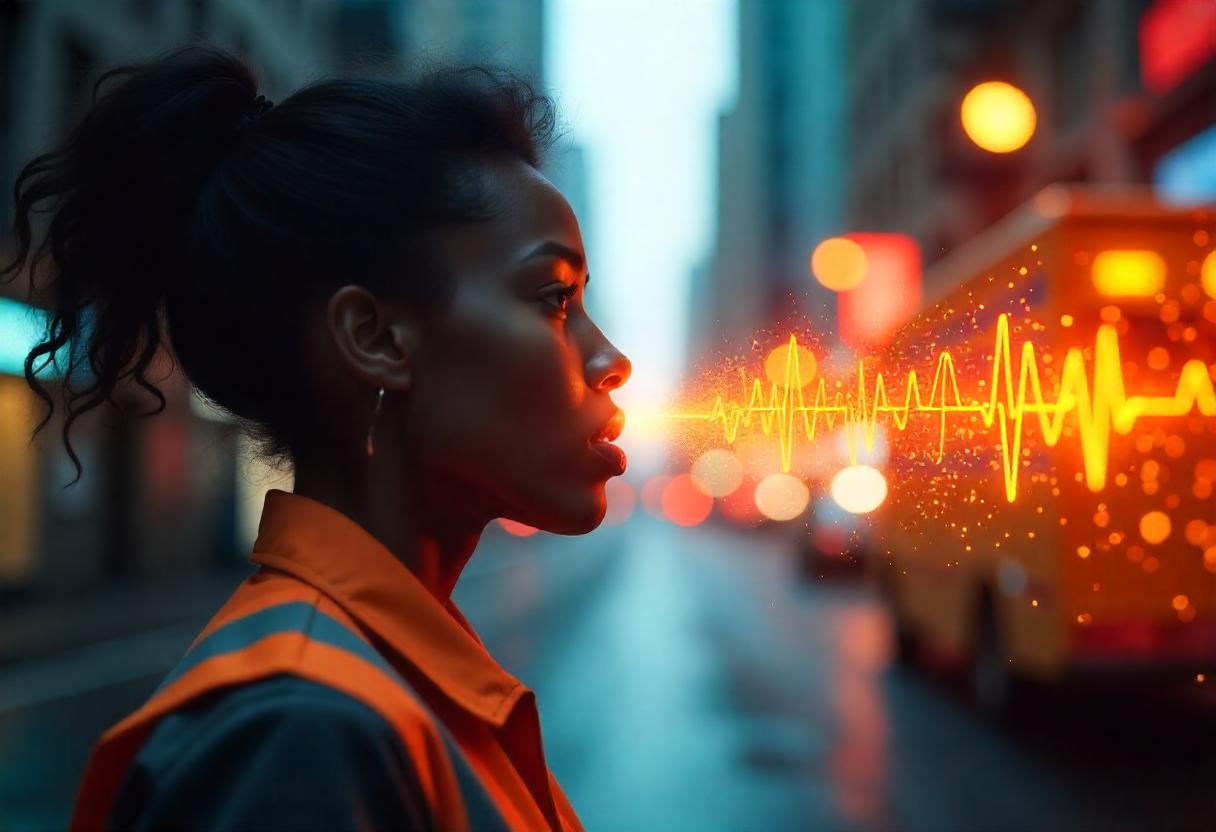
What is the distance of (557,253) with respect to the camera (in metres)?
1.24

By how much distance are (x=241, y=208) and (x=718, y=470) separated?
53 centimetres

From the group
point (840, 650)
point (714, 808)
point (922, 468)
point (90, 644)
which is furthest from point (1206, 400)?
point (90, 644)

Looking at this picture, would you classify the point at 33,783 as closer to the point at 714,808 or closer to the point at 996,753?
the point at 714,808

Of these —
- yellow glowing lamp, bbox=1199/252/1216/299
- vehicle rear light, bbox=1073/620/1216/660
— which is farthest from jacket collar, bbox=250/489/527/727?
yellow glowing lamp, bbox=1199/252/1216/299

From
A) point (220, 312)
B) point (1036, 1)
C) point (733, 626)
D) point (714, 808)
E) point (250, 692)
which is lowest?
point (733, 626)

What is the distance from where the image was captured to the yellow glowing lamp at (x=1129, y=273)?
140 centimetres

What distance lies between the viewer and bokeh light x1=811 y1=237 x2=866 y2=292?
1.76m

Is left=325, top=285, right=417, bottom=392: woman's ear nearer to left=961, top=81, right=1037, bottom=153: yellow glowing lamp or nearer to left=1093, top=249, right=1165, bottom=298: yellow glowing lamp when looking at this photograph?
left=1093, top=249, right=1165, bottom=298: yellow glowing lamp

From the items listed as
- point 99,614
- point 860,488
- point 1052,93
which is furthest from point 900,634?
point 99,614

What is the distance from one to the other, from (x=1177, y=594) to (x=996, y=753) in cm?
751

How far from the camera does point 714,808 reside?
6676mm

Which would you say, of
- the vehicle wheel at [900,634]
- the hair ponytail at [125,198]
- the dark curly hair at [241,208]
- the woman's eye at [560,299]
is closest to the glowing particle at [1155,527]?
the woman's eye at [560,299]

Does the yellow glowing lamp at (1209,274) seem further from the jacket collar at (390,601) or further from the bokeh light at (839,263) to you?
the jacket collar at (390,601)

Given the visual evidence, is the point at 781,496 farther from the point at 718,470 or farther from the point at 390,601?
the point at 390,601
